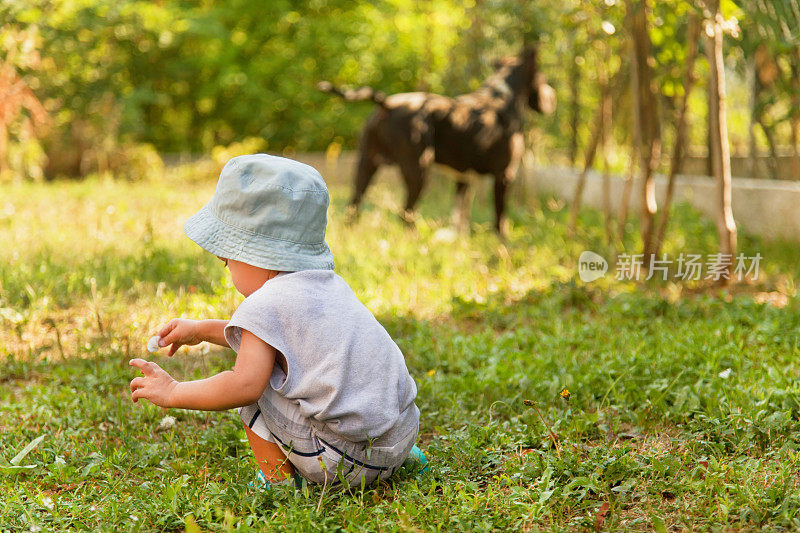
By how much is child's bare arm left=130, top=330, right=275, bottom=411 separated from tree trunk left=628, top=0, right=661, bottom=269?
405 cm

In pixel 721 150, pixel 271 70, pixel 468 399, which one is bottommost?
pixel 468 399

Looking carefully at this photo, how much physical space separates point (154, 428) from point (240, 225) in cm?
118

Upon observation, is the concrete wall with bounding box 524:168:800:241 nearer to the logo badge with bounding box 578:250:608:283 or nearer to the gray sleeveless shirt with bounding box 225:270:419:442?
the logo badge with bounding box 578:250:608:283

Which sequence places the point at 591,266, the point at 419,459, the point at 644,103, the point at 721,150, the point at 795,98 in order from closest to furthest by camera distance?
the point at 419,459 → the point at 721,150 → the point at 591,266 → the point at 644,103 → the point at 795,98

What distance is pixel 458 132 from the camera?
278 inches

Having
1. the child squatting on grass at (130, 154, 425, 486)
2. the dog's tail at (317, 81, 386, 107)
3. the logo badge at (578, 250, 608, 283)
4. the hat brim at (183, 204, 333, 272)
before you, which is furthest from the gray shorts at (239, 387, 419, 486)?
the dog's tail at (317, 81, 386, 107)

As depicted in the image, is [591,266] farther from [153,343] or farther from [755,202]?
[153,343]

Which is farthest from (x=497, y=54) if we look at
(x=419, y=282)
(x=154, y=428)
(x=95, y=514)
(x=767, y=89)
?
(x=95, y=514)

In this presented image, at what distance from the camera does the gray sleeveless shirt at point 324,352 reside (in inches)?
86.5

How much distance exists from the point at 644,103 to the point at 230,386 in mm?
4554

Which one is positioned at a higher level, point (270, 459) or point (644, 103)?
point (644, 103)

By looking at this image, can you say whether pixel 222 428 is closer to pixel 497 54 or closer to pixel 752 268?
pixel 752 268

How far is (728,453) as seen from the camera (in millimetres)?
2654

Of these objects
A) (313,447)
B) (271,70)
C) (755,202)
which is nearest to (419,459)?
(313,447)
